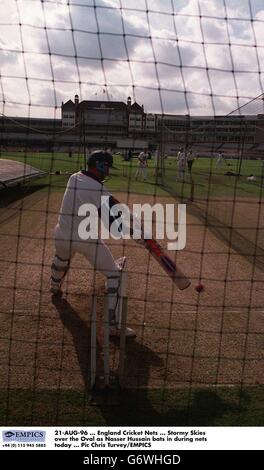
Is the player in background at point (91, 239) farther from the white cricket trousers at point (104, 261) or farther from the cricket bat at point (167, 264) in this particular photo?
the cricket bat at point (167, 264)

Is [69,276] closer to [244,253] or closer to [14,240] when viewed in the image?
[14,240]

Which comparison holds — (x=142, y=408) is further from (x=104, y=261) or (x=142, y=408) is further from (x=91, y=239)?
(x=91, y=239)

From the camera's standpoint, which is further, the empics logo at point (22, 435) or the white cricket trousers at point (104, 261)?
the white cricket trousers at point (104, 261)

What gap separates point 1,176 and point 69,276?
354 inches

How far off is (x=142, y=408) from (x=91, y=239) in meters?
1.95

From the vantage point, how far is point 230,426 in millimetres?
3404

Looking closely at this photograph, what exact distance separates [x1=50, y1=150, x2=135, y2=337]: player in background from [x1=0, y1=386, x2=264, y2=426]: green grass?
112cm

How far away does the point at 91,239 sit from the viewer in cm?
503

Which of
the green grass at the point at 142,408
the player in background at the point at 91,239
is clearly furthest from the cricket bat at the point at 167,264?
the green grass at the point at 142,408

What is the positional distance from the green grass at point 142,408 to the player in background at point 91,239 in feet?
3.66

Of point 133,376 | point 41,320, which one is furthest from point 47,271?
point 133,376

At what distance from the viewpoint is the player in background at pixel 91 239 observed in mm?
4891

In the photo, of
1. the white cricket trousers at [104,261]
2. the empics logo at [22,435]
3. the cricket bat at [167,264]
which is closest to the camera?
the empics logo at [22,435]

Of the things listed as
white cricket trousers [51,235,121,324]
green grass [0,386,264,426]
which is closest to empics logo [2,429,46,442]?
green grass [0,386,264,426]
